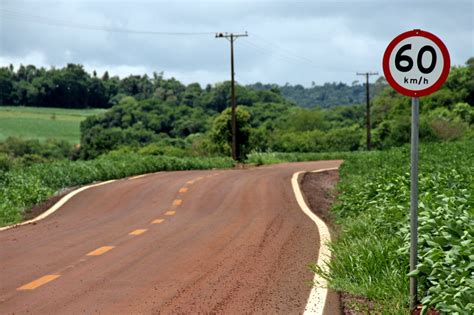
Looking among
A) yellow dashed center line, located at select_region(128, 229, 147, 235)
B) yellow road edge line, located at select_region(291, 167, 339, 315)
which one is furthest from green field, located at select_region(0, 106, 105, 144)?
yellow dashed center line, located at select_region(128, 229, 147, 235)

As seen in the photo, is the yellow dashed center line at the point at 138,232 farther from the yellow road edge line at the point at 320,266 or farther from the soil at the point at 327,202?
the soil at the point at 327,202

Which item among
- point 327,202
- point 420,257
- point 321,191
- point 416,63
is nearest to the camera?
point 416,63

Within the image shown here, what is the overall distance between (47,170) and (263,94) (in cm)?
12306

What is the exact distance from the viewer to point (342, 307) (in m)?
6.68

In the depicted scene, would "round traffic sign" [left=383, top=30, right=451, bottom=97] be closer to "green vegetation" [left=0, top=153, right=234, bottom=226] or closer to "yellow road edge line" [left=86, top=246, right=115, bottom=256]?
"yellow road edge line" [left=86, top=246, right=115, bottom=256]

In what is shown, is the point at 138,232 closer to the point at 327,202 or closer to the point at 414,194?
the point at 414,194

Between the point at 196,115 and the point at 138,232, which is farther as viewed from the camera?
the point at 196,115

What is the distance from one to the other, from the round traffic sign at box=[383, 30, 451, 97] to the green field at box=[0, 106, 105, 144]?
3718 inches

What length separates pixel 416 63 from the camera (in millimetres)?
6254

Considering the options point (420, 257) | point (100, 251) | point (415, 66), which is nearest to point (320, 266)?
point (420, 257)

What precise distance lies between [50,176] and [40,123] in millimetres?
94950

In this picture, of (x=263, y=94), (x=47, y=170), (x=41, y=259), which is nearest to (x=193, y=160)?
(x=47, y=170)

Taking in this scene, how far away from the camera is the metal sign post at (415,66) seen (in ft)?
20.2

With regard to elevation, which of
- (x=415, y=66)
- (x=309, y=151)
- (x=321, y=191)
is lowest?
(x=309, y=151)
